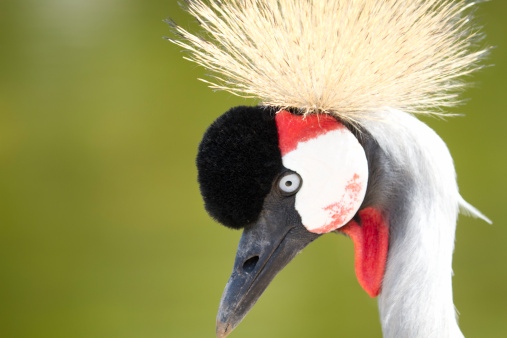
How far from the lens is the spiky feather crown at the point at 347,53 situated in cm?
89

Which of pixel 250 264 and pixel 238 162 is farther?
pixel 250 264

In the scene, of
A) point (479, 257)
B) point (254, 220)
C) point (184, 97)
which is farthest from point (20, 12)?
point (479, 257)

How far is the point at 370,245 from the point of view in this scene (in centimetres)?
107

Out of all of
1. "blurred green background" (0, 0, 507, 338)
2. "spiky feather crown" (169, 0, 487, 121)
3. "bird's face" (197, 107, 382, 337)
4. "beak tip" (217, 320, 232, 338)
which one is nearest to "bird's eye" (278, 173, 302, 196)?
"bird's face" (197, 107, 382, 337)

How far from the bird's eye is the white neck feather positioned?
0.15m

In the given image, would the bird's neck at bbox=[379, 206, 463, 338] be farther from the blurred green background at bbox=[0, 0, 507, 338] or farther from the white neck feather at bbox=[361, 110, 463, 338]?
the blurred green background at bbox=[0, 0, 507, 338]

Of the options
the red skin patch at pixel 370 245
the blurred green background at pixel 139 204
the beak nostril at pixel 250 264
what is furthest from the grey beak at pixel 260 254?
the blurred green background at pixel 139 204

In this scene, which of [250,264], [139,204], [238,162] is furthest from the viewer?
[139,204]

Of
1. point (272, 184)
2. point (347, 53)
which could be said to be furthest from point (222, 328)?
point (347, 53)

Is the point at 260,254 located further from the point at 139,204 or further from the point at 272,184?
the point at 139,204

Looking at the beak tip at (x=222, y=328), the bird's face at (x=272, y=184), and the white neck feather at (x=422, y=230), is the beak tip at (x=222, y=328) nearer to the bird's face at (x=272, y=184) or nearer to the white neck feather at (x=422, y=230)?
the bird's face at (x=272, y=184)

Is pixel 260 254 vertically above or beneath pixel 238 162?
beneath

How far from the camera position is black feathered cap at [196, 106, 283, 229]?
0.89 meters

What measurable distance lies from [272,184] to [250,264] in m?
0.16
